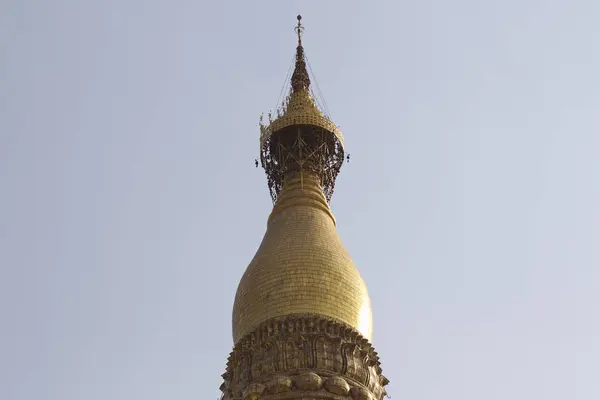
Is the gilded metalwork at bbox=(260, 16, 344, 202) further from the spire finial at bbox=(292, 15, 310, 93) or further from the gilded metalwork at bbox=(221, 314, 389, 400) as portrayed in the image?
the gilded metalwork at bbox=(221, 314, 389, 400)

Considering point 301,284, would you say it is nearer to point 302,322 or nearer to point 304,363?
point 302,322

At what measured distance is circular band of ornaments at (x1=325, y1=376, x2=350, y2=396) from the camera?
24734 mm

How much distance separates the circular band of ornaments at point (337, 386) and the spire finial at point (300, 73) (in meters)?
13.5

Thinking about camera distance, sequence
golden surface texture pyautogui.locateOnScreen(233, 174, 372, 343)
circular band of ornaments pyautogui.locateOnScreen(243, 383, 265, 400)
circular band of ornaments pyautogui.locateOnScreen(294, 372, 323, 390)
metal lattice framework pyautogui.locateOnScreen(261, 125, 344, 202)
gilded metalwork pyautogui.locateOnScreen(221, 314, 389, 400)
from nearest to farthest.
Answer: circular band of ornaments pyautogui.locateOnScreen(294, 372, 323, 390) → gilded metalwork pyautogui.locateOnScreen(221, 314, 389, 400) → circular band of ornaments pyautogui.locateOnScreen(243, 383, 265, 400) → golden surface texture pyautogui.locateOnScreen(233, 174, 372, 343) → metal lattice framework pyautogui.locateOnScreen(261, 125, 344, 202)

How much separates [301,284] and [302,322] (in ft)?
3.79

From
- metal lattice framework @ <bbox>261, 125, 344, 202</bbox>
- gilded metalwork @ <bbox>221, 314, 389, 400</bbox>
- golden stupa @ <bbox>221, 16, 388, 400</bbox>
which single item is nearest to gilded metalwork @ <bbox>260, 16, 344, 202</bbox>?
metal lattice framework @ <bbox>261, 125, 344, 202</bbox>

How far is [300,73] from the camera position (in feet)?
120

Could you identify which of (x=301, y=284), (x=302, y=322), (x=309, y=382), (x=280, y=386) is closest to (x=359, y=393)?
(x=309, y=382)

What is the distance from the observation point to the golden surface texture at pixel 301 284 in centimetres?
2641

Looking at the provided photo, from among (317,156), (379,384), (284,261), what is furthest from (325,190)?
(379,384)

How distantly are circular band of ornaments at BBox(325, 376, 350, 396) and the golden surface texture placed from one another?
2.02 metres

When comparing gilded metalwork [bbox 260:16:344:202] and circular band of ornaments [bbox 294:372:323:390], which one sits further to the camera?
gilded metalwork [bbox 260:16:344:202]

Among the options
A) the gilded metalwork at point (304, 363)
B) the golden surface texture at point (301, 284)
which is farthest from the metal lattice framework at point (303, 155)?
the gilded metalwork at point (304, 363)

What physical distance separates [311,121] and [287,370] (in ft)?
34.6
